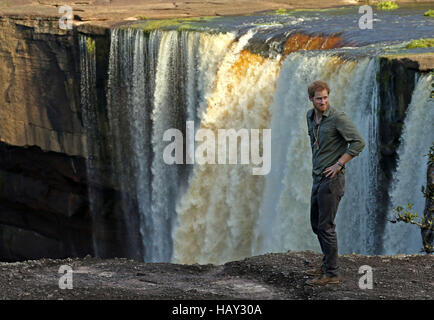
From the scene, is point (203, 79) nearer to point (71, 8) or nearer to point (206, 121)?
point (206, 121)

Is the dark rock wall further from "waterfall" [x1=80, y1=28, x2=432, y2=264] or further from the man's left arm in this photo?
the man's left arm

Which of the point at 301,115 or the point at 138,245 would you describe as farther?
the point at 138,245

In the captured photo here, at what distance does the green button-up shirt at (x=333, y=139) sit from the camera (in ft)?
28.8

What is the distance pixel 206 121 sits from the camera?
21547 mm

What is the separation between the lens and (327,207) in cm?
892

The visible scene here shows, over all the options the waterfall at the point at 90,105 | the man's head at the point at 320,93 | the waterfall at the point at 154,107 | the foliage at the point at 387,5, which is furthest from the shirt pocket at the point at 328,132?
the foliage at the point at 387,5

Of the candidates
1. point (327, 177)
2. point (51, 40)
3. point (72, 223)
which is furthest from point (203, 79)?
point (327, 177)

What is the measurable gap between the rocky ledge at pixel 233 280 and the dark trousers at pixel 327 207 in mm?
492

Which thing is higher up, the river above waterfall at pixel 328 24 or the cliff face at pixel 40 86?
the river above waterfall at pixel 328 24

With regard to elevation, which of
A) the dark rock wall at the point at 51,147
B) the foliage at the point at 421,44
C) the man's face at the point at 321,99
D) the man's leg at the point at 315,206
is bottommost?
the dark rock wall at the point at 51,147

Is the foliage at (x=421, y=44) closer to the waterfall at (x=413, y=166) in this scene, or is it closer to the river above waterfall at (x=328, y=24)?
the river above waterfall at (x=328, y=24)

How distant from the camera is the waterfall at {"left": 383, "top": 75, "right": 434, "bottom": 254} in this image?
47.3 feet

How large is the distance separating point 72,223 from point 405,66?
15493 mm

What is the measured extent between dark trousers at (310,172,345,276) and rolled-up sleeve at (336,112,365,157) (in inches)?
12.5
